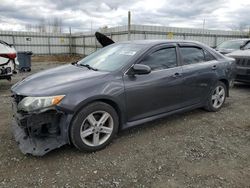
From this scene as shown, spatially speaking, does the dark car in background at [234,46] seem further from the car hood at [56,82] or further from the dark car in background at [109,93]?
the car hood at [56,82]

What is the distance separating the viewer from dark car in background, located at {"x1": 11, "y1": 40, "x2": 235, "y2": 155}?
288cm

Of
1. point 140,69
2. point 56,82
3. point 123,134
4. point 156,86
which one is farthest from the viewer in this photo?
point 123,134

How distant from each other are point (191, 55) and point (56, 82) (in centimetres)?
259

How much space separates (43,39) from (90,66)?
1974cm

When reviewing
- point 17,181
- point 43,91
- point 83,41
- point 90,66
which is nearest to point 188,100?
point 90,66

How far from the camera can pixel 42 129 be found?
2.90 m

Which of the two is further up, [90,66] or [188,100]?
[90,66]

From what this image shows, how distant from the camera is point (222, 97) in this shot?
504 cm

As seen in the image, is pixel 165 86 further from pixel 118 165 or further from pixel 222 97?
pixel 222 97

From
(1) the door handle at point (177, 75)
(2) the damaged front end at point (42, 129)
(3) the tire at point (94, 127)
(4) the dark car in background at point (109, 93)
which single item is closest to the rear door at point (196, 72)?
(4) the dark car in background at point (109, 93)

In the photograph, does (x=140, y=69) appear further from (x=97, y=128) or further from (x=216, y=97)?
(x=216, y=97)

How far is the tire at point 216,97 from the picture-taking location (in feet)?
15.7

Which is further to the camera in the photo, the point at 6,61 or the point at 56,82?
the point at 6,61

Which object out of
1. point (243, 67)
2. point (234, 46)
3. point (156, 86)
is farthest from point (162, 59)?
point (234, 46)
